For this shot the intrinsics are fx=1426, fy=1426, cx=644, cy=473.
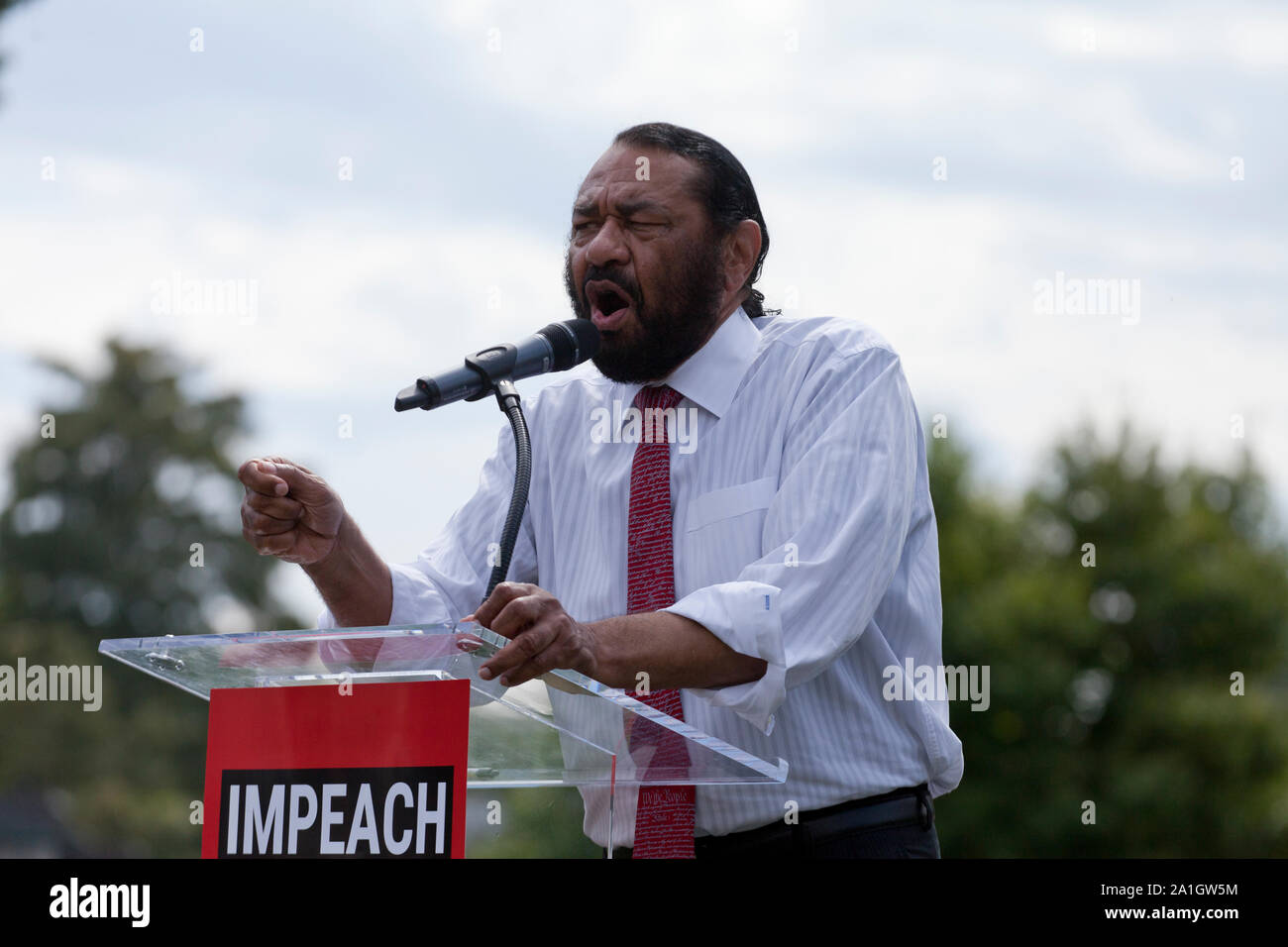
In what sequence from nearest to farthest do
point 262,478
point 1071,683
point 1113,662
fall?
point 262,478 → point 1071,683 → point 1113,662

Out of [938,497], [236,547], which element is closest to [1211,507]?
[938,497]

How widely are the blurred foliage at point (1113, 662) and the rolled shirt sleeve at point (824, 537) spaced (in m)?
18.5

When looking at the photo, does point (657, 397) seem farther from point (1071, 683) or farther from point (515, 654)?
point (1071, 683)

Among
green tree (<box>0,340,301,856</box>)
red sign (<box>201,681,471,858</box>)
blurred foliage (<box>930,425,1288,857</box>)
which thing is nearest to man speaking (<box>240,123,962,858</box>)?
red sign (<box>201,681,471,858</box>)

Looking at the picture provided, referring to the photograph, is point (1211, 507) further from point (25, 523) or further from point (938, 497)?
point (25, 523)

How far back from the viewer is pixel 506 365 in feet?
8.45

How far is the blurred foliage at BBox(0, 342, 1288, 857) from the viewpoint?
2234 cm

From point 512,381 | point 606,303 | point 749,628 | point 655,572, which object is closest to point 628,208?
point 606,303

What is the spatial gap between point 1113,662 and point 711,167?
2266 cm

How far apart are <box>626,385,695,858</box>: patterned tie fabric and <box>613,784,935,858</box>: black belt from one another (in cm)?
10

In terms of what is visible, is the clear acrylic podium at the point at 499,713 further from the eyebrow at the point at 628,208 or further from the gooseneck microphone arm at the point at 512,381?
the eyebrow at the point at 628,208

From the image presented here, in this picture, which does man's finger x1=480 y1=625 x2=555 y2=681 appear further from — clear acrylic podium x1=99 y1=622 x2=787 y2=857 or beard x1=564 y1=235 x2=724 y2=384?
beard x1=564 y1=235 x2=724 y2=384

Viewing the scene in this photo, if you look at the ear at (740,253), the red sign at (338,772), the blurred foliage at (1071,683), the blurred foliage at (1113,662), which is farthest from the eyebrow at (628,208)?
the blurred foliage at (1113,662)

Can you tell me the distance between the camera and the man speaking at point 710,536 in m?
2.39
